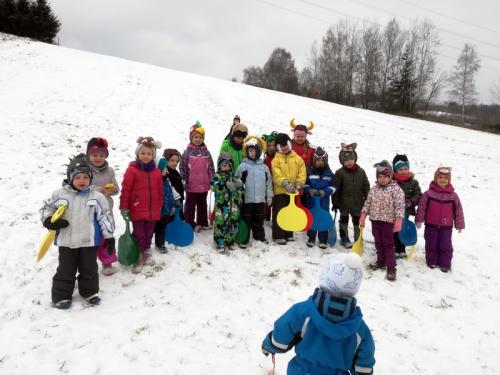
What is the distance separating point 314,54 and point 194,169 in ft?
195

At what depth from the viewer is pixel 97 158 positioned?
507cm

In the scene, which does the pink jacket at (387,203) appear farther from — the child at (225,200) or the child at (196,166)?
the child at (196,166)

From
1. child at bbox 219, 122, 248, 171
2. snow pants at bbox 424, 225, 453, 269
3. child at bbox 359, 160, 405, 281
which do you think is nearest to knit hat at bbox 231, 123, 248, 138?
child at bbox 219, 122, 248, 171

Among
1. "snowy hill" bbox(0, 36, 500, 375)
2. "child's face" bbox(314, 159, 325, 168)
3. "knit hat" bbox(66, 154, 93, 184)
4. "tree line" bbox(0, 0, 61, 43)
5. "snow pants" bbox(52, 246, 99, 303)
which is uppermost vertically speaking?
"tree line" bbox(0, 0, 61, 43)

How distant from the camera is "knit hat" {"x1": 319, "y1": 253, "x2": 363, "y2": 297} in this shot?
230 cm

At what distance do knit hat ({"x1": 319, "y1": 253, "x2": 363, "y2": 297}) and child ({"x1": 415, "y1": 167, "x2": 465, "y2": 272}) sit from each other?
179 inches

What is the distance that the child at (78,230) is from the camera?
14.0 ft

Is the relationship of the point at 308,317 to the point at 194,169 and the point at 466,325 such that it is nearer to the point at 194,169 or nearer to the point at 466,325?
the point at 466,325

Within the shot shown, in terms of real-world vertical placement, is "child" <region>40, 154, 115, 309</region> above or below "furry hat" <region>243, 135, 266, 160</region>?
below

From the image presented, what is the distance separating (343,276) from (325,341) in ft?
1.60

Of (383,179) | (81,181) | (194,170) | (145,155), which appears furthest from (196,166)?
(383,179)

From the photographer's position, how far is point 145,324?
4.20m

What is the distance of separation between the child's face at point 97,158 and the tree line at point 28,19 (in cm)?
4542

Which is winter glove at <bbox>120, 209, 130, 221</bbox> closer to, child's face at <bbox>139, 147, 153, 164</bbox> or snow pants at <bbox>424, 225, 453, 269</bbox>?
child's face at <bbox>139, 147, 153, 164</bbox>
